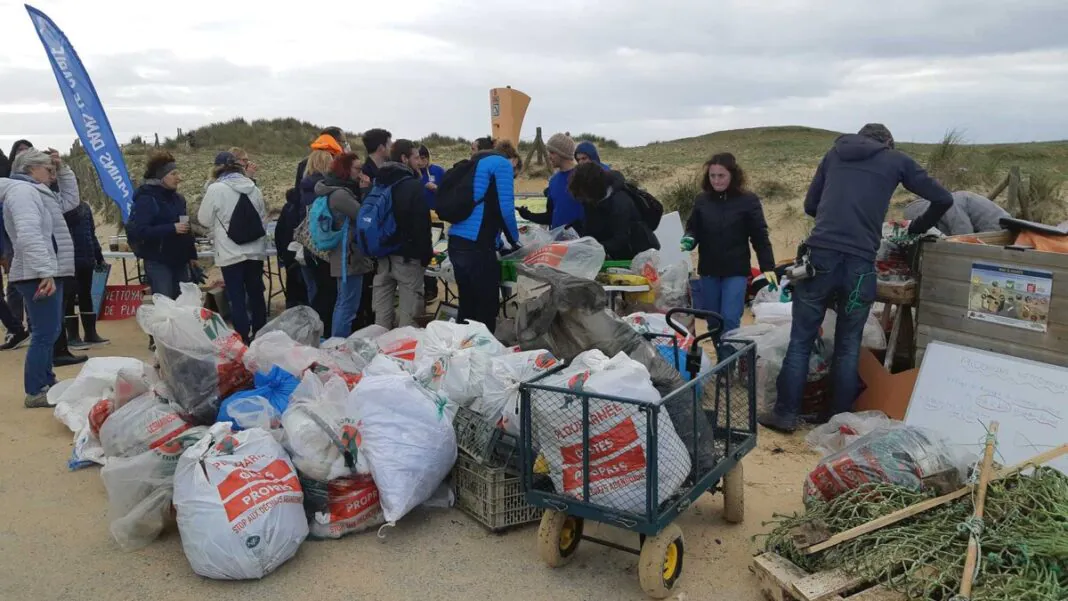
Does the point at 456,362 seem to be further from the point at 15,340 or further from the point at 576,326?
the point at 15,340

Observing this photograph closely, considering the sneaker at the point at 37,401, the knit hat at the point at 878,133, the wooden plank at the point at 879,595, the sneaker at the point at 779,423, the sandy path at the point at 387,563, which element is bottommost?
the sandy path at the point at 387,563

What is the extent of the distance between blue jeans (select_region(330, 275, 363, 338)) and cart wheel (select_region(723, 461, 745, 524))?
3491 mm

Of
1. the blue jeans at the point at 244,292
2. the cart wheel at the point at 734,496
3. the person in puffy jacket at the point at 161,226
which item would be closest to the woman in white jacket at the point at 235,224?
the blue jeans at the point at 244,292

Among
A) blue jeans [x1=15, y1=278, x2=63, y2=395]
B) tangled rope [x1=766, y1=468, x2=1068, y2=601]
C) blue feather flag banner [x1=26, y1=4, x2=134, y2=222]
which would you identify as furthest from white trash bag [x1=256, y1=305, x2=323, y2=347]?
blue feather flag banner [x1=26, y1=4, x2=134, y2=222]

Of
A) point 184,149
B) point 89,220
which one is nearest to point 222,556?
point 89,220

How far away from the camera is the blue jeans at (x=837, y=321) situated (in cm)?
473

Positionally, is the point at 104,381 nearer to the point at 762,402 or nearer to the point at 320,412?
the point at 320,412

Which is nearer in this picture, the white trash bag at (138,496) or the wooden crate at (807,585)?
the wooden crate at (807,585)

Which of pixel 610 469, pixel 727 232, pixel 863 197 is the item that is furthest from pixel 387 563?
pixel 863 197

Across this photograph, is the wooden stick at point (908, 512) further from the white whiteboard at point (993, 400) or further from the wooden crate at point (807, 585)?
the white whiteboard at point (993, 400)

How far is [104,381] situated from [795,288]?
448 centimetres

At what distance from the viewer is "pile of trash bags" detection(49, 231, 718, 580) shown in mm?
3268

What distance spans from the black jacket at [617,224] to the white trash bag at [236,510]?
3288mm

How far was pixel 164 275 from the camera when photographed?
652 cm
